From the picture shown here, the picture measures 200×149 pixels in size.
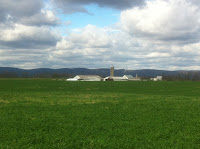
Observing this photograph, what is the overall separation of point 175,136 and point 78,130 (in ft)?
16.0

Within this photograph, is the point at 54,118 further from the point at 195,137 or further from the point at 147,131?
the point at 195,137

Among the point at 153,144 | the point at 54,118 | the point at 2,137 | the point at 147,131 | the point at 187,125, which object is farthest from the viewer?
the point at 54,118

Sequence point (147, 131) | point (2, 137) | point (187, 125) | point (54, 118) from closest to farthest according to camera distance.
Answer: point (2, 137), point (147, 131), point (187, 125), point (54, 118)

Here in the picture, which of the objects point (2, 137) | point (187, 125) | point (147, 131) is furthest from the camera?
point (187, 125)

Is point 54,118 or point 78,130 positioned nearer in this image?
point 78,130

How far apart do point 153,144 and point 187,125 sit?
4.59 metres

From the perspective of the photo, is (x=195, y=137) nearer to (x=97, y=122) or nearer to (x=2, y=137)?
(x=97, y=122)

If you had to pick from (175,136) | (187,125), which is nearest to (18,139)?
(175,136)

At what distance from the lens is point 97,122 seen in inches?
574

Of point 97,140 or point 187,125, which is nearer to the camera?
point 97,140

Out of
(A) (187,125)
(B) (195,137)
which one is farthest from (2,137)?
(A) (187,125)

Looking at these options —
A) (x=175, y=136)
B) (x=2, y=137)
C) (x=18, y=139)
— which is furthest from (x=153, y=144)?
(x=2, y=137)

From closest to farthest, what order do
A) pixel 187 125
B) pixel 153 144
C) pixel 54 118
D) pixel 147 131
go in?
pixel 153 144, pixel 147 131, pixel 187 125, pixel 54 118

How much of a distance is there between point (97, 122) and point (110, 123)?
2.59 feet
